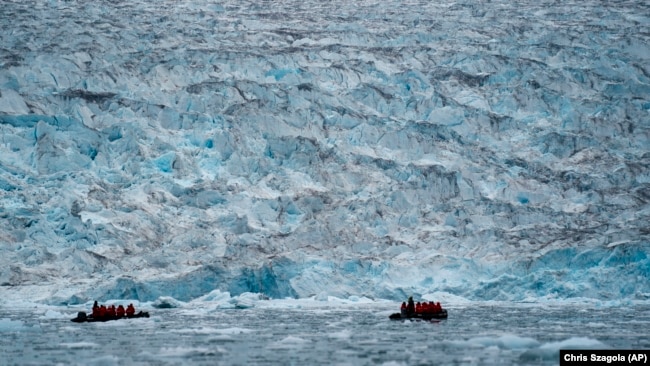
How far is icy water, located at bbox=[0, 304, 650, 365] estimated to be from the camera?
14.4 m

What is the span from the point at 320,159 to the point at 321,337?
1656 centimetres

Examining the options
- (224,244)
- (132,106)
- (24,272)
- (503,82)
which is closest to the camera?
(24,272)

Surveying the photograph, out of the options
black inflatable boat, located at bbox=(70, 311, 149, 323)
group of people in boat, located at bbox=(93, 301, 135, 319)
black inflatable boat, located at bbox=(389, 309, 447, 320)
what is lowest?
black inflatable boat, located at bbox=(70, 311, 149, 323)

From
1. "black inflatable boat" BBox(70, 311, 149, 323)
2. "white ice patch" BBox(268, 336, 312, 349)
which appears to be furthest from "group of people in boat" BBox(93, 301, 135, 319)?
"white ice patch" BBox(268, 336, 312, 349)

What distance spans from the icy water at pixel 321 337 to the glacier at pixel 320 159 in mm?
2849

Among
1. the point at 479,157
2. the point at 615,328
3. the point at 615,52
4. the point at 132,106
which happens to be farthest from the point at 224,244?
the point at 615,52

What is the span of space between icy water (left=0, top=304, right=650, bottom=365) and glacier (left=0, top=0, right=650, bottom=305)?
2.85 m

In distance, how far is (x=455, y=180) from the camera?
32.6m

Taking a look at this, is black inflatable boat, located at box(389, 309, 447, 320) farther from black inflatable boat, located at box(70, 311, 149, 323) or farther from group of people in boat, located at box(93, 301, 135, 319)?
group of people in boat, located at box(93, 301, 135, 319)

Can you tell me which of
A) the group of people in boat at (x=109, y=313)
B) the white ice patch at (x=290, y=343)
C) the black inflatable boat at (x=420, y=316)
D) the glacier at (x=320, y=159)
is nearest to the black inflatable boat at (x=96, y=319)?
the group of people in boat at (x=109, y=313)

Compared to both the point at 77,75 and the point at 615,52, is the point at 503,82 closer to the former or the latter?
the point at 615,52

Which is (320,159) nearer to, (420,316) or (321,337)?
(420,316)

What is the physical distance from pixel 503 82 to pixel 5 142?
746 inches

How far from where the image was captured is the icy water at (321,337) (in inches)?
A: 569
